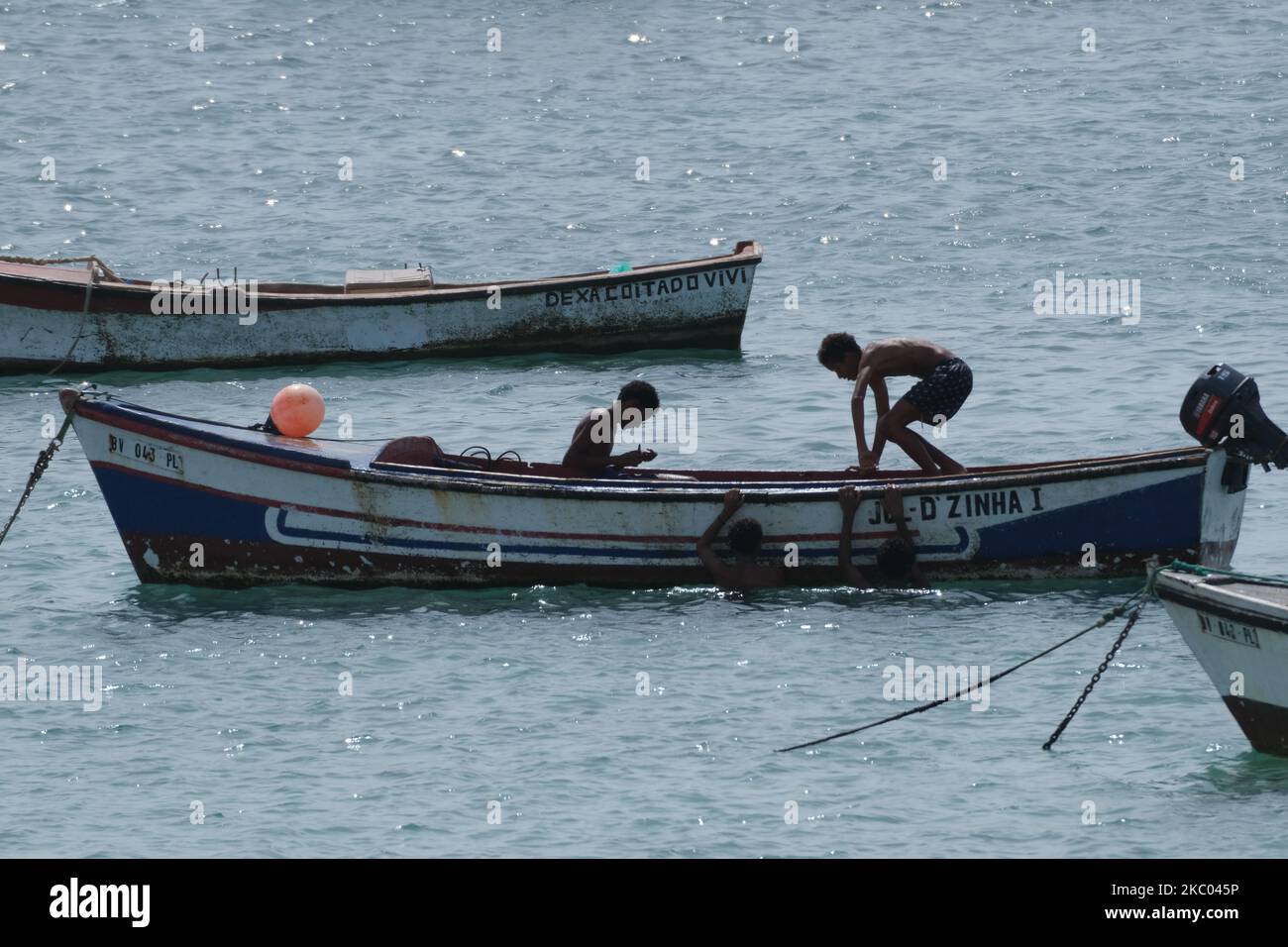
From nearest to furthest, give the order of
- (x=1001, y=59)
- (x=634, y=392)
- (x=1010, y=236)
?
(x=634, y=392) < (x=1010, y=236) < (x=1001, y=59)

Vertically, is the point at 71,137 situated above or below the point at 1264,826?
above

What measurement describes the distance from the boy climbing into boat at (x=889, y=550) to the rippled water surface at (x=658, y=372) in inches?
6.8

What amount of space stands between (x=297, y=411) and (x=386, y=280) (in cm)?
733

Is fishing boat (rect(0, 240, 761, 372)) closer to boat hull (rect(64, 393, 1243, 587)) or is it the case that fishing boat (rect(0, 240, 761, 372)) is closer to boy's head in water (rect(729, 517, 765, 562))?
boat hull (rect(64, 393, 1243, 587))

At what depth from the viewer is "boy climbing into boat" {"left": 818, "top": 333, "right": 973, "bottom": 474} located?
604 inches

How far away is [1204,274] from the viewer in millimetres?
26203

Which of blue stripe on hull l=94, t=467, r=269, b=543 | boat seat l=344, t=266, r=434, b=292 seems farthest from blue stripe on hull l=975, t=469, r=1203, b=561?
boat seat l=344, t=266, r=434, b=292

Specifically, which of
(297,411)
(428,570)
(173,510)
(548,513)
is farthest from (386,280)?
(548,513)

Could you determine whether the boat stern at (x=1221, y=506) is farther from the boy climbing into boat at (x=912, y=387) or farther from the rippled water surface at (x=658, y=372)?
the boy climbing into boat at (x=912, y=387)

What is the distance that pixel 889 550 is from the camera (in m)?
15.0

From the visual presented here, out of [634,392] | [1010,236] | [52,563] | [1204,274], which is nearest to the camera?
[634,392]

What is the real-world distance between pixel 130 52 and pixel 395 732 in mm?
29909

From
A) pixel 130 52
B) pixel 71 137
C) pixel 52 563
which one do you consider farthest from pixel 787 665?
pixel 130 52

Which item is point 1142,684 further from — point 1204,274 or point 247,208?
point 247,208
